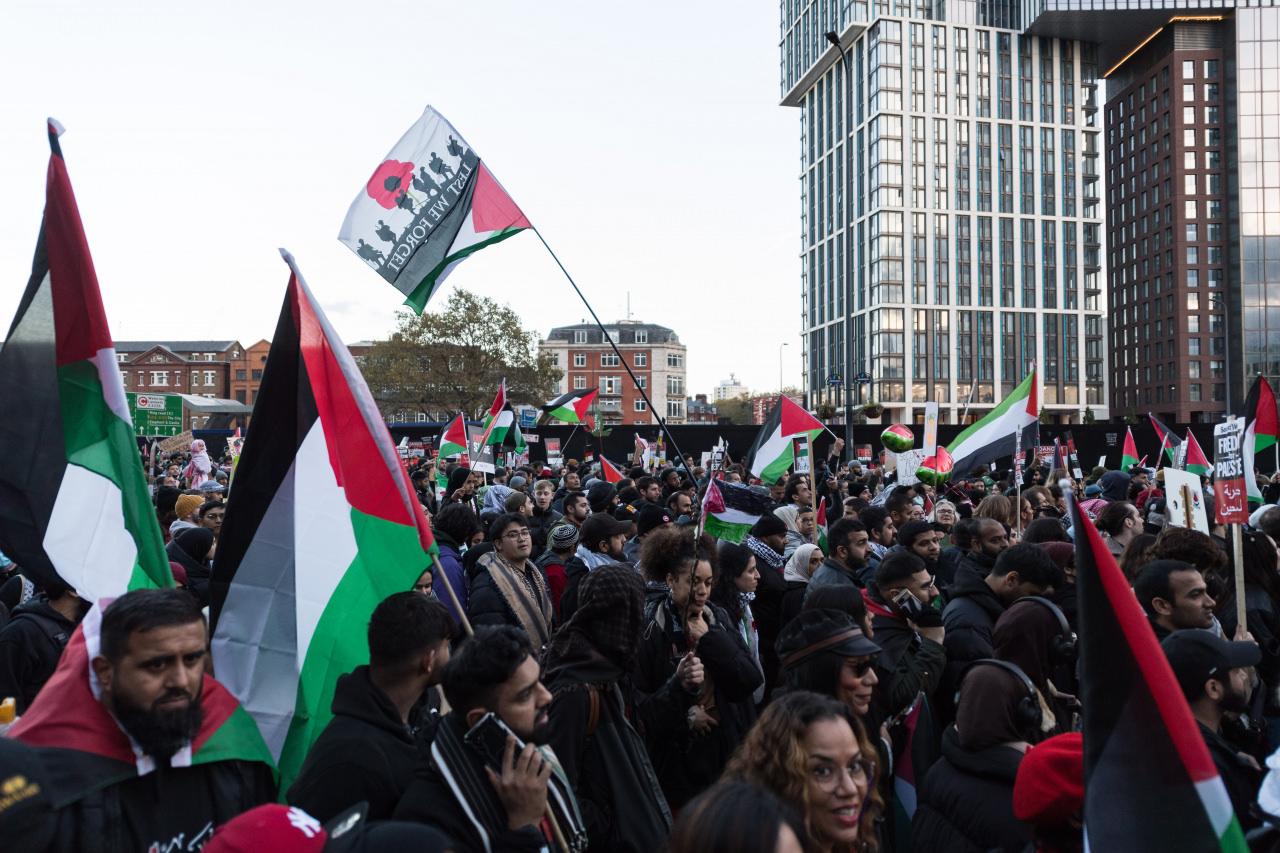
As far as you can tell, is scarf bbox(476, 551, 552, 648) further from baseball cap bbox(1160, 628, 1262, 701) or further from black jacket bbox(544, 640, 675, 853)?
baseball cap bbox(1160, 628, 1262, 701)

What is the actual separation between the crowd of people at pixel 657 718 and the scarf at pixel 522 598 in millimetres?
25

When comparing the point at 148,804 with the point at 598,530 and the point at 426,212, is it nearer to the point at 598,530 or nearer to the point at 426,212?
the point at 598,530

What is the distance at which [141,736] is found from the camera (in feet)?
8.59

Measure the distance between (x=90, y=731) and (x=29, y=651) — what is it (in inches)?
95.1

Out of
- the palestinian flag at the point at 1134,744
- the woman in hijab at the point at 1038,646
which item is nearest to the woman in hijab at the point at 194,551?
the woman in hijab at the point at 1038,646

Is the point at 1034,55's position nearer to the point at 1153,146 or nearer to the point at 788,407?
the point at 1153,146

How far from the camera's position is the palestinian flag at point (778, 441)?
11.2m

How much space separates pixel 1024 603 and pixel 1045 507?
5.53 m

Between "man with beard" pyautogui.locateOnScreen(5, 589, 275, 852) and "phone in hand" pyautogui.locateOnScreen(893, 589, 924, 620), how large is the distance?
9.44 feet

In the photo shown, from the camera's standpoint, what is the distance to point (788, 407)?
11.5m

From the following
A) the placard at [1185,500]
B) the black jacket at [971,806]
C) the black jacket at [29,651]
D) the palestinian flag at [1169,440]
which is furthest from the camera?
the palestinian flag at [1169,440]

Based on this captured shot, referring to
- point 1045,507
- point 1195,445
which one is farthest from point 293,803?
point 1195,445

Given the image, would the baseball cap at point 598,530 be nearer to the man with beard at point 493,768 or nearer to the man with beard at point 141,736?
the man with beard at point 493,768

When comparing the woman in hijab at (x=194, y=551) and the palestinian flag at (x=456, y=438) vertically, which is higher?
the palestinian flag at (x=456, y=438)
